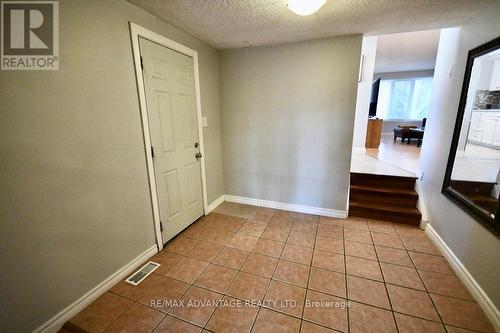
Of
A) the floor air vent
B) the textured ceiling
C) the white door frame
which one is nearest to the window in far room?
the textured ceiling

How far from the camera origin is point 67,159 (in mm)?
1424

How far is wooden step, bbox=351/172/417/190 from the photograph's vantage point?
117 inches

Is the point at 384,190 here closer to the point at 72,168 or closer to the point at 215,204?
the point at 215,204

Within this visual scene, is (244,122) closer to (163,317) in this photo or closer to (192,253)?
(192,253)

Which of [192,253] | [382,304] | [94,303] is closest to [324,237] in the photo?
[382,304]

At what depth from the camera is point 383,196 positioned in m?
2.98

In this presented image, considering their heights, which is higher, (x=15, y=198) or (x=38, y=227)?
(x=15, y=198)

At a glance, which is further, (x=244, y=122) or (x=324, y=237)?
(x=244, y=122)

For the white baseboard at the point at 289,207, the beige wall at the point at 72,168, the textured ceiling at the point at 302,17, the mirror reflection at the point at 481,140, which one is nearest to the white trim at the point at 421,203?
the mirror reflection at the point at 481,140

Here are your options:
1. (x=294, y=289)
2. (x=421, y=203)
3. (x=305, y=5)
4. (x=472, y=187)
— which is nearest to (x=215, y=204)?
(x=294, y=289)

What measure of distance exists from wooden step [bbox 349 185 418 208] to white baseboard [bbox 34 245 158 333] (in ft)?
9.11

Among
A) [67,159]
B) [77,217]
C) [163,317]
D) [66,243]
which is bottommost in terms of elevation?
[163,317]

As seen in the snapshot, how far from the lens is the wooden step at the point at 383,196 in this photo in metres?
2.87

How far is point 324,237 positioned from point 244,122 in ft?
6.26
